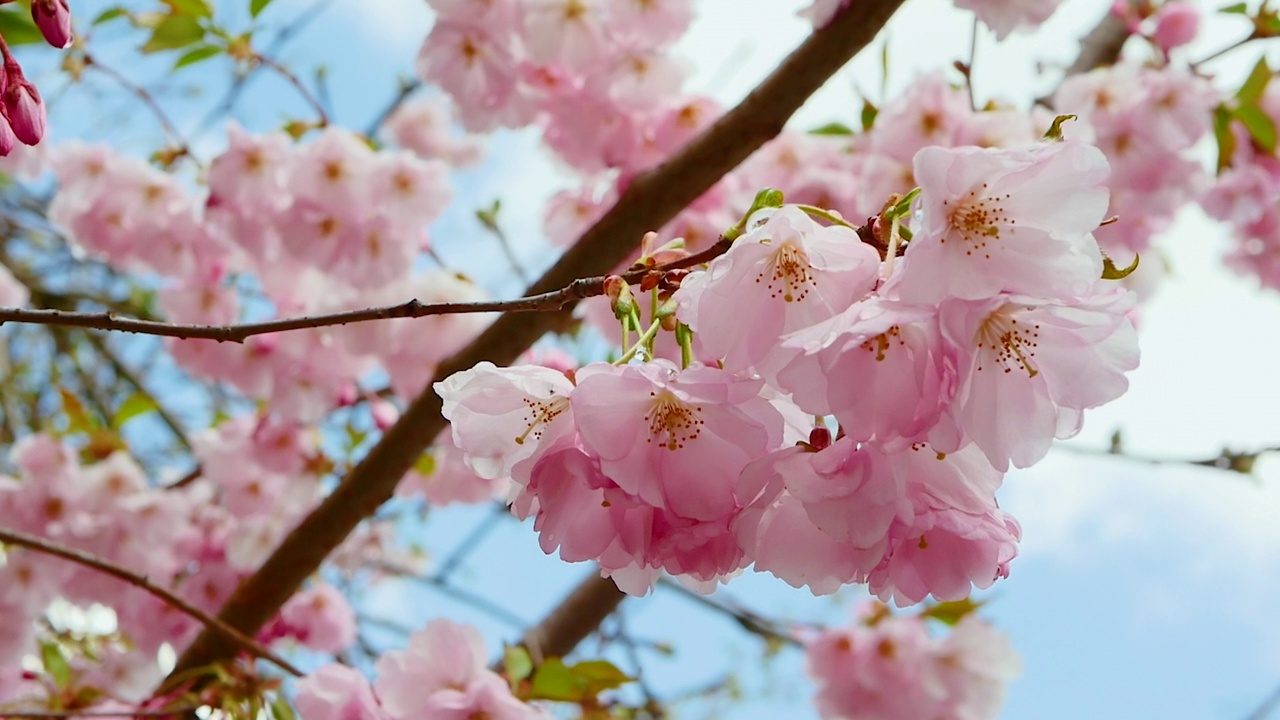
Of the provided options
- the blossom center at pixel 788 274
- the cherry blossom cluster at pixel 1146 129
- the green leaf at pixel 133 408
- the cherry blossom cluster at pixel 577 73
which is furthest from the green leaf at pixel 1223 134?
the green leaf at pixel 133 408

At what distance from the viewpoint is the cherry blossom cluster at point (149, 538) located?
85.1 inches

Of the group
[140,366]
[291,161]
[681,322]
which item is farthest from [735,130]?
[140,366]

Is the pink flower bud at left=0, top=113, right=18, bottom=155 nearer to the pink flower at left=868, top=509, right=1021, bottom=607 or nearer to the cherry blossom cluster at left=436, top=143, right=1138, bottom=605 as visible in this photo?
the cherry blossom cluster at left=436, top=143, right=1138, bottom=605

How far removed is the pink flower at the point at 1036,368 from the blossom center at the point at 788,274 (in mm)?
119

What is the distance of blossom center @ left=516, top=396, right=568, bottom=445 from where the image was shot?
690mm

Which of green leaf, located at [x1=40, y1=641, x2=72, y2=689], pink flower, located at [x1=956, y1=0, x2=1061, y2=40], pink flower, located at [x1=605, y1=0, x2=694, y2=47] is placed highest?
pink flower, located at [x1=605, y1=0, x2=694, y2=47]

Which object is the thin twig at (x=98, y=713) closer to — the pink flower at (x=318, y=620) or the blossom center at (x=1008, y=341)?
the pink flower at (x=318, y=620)

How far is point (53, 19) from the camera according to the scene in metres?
0.86

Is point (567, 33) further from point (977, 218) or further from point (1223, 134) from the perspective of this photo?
point (977, 218)

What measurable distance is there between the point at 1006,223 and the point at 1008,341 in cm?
8

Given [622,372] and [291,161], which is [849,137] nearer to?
[291,161]

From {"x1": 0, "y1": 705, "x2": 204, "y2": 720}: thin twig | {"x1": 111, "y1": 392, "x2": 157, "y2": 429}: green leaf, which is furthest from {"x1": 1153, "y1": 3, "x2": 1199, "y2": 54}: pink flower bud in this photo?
{"x1": 111, "y1": 392, "x2": 157, "y2": 429}: green leaf

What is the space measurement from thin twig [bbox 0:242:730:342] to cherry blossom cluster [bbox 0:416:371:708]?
1.48 m

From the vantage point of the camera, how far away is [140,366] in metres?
3.69
